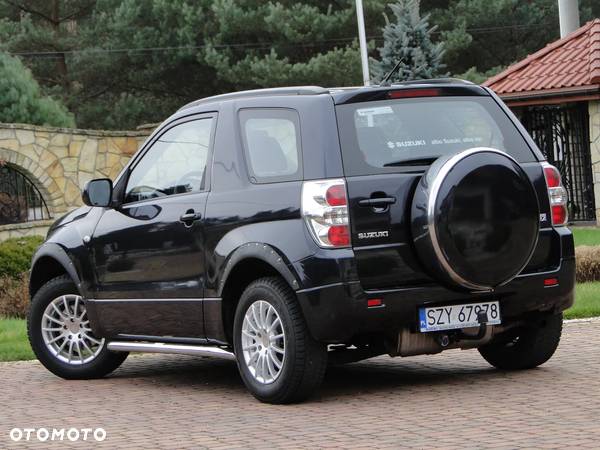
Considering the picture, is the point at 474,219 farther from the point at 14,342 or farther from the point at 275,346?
the point at 14,342

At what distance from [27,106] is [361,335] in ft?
96.7

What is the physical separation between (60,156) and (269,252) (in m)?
24.1

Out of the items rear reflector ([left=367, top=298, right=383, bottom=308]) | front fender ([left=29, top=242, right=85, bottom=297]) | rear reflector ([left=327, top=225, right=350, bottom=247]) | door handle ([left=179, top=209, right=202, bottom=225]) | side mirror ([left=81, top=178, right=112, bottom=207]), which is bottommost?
rear reflector ([left=367, top=298, right=383, bottom=308])

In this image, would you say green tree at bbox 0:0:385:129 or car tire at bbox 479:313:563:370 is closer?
car tire at bbox 479:313:563:370

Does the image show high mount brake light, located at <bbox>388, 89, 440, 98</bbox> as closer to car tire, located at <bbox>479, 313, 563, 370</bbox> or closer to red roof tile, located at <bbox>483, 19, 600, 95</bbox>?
car tire, located at <bbox>479, 313, 563, 370</bbox>

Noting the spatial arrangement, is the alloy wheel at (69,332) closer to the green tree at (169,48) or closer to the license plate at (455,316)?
the license plate at (455,316)

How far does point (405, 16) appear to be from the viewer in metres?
33.0

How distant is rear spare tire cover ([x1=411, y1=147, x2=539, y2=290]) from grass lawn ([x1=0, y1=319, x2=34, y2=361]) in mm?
4990

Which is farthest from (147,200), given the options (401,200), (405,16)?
(405,16)

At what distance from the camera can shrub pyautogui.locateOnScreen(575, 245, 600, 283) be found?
53.9 feet

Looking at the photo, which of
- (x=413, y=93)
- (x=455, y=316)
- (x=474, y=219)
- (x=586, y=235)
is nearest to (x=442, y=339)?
(x=455, y=316)

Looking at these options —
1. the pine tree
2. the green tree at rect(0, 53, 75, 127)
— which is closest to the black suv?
the pine tree

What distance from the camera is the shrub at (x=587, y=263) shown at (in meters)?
16.4

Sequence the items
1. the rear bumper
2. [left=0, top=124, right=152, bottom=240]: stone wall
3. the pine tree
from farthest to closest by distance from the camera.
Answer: the pine tree, [left=0, top=124, right=152, bottom=240]: stone wall, the rear bumper
